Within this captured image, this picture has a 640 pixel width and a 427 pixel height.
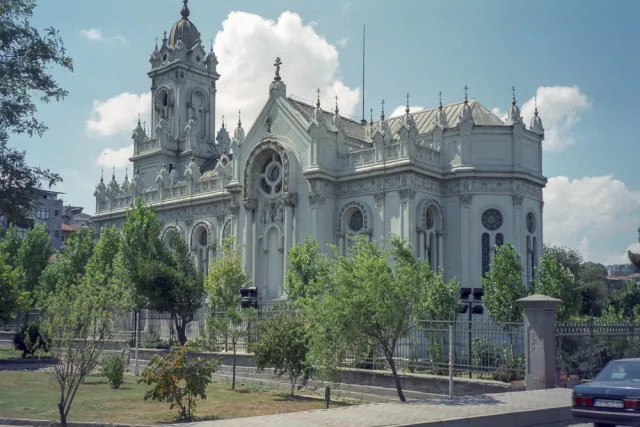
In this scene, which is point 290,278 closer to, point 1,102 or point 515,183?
point 515,183

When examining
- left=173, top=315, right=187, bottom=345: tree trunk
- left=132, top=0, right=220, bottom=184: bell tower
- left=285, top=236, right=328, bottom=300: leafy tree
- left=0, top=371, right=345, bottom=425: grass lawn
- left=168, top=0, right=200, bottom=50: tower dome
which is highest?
left=168, top=0, right=200, bottom=50: tower dome

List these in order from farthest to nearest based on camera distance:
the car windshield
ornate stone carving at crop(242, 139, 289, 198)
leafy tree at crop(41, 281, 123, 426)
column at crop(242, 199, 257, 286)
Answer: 1. column at crop(242, 199, 257, 286)
2. ornate stone carving at crop(242, 139, 289, 198)
3. leafy tree at crop(41, 281, 123, 426)
4. the car windshield

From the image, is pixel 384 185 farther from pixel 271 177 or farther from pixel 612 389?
pixel 612 389

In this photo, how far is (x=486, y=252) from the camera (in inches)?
1644

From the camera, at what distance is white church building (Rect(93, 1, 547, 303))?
4144cm

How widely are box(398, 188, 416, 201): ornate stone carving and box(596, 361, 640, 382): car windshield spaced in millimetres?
26542

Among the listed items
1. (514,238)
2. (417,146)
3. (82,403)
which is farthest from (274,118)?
(82,403)

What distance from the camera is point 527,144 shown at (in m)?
43.5

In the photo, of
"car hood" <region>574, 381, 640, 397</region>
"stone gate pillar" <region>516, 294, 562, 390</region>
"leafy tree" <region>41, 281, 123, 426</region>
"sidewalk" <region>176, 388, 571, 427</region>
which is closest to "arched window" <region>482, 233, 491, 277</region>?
"stone gate pillar" <region>516, 294, 562, 390</region>

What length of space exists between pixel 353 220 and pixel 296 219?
11.9 feet

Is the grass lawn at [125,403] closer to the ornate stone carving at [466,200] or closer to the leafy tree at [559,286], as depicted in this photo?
the leafy tree at [559,286]

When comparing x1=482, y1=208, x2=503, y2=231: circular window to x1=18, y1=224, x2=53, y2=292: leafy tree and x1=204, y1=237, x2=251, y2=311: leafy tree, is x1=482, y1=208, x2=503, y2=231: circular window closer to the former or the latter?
x1=204, y1=237, x2=251, y2=311: leafy tree

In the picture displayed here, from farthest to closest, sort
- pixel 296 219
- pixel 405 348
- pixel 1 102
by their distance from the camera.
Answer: pixel 296 219, pixel 405 348, pixel 1 102

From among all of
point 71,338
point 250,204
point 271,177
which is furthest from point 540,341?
point 250,204
